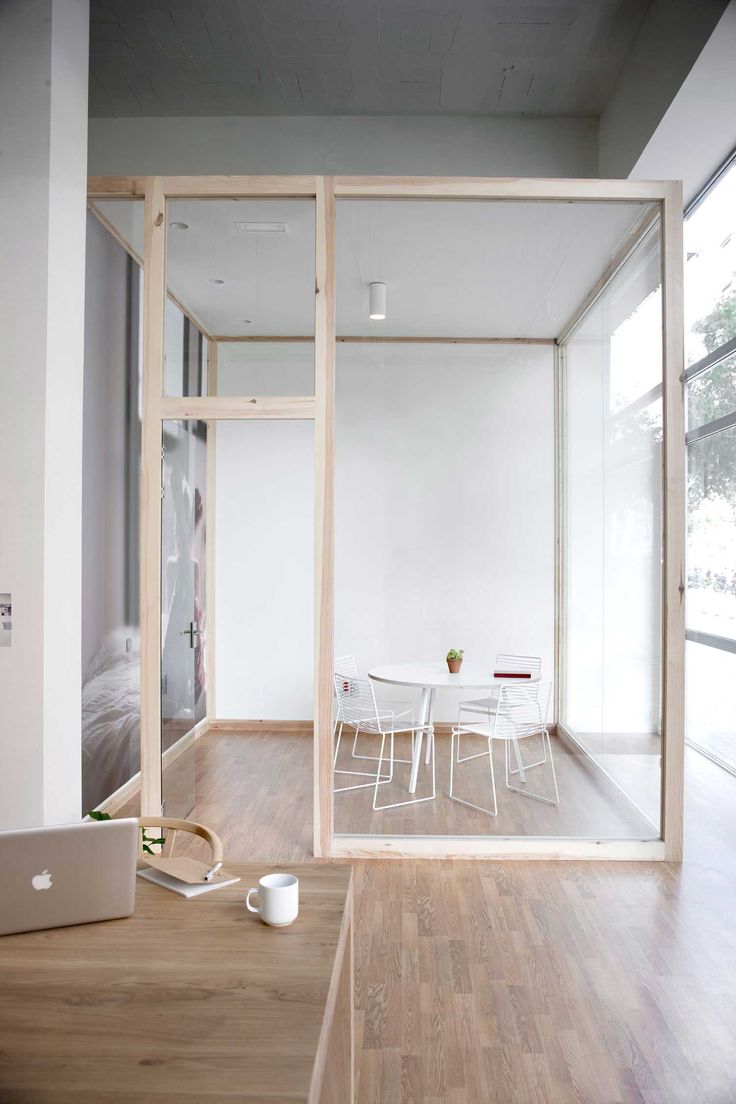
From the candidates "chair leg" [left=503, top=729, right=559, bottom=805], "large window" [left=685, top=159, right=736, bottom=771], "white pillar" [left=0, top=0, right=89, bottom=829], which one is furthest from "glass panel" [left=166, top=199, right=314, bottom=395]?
"large window" [left=685, top=159, right=736, bottom=771]

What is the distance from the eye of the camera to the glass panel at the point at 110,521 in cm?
391

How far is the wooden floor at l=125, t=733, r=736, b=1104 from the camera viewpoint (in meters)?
2.19

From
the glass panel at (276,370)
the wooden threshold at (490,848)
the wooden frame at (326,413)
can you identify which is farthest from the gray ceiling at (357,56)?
the wooden threshold at (490,848)

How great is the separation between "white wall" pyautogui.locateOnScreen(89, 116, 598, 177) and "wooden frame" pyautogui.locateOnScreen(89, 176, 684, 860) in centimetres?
127

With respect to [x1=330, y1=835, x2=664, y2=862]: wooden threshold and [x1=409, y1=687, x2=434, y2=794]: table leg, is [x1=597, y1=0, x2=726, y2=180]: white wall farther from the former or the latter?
[x1=330, y1=835, x2=664, y2=862]: wooden threshold

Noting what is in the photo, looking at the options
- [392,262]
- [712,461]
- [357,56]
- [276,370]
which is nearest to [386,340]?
[392,262]

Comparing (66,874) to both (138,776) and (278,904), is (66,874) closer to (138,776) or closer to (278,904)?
(278,904)

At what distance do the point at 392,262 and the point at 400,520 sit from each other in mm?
1303

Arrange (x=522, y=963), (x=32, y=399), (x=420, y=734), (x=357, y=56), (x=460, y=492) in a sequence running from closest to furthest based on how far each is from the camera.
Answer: (x=522, y=963) → (x=32, y=399) → (x=420, y=734) → (x=460, y=492) → (x=357, y=56)

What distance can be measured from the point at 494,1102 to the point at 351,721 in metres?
1.96

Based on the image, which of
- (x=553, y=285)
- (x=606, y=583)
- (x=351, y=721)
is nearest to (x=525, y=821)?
(x=351, y=721)

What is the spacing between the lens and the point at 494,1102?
2.07 meters

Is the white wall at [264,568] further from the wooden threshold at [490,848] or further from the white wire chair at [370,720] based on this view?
the wooden threshold at [490,848]

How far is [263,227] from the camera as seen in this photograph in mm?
3928
